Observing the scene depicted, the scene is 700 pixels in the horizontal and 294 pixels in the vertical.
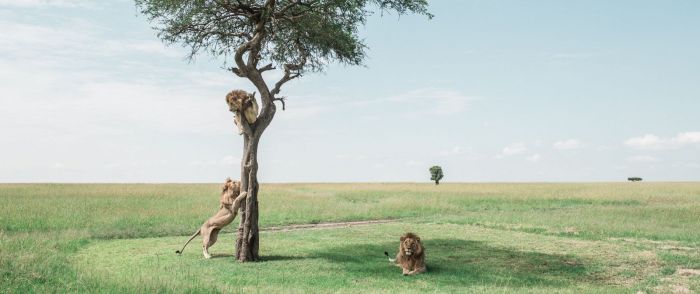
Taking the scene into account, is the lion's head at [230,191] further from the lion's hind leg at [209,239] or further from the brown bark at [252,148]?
the lion's hind leg at [209,239]

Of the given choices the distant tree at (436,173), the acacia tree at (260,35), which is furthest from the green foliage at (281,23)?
the distant tree at (436,173)

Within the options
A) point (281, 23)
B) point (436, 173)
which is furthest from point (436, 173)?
point (281, 23)

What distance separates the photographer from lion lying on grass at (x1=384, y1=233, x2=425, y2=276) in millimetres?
14836

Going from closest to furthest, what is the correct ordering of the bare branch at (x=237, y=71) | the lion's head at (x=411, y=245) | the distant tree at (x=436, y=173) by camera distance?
the lion's head at (x=411, y=245) < the bare branch at (x=237, y=71) < the distant tree at (x=436, y=173)

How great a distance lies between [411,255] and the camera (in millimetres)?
15141

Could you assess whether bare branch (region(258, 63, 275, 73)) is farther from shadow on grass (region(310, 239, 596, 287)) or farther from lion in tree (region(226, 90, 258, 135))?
shadow on grass (region(310, 239, 596, 287))

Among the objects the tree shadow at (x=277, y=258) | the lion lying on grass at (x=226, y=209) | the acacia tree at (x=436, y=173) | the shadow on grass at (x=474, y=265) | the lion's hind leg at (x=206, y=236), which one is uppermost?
the acacia tree at (x=436, y=173)

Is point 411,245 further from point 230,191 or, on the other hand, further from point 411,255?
point 230,191

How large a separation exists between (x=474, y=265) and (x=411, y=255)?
2.81m

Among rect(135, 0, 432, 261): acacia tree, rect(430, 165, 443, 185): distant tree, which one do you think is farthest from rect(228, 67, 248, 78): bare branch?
rect(430, 165, 443, 185): distant tree

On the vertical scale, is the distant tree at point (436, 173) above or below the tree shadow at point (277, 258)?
above

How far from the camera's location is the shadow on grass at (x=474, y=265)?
1510 centimetres

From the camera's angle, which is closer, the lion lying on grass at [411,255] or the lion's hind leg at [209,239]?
the lion lying on grass at [411,255]

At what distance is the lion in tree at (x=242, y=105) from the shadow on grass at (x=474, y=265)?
452cm
